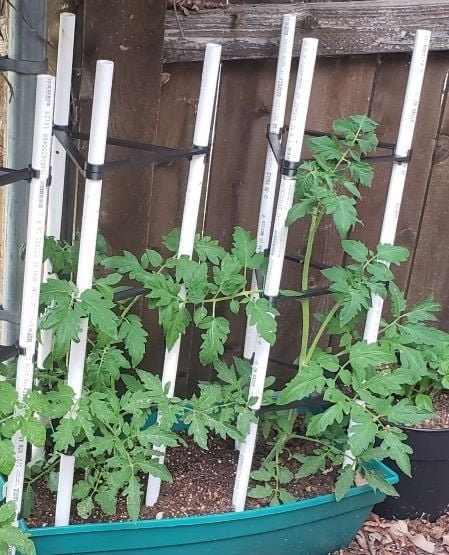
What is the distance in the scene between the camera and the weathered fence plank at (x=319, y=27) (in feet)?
7.22

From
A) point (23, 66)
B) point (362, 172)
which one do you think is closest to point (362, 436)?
point (362, 172)

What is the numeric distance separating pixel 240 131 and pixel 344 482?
3.30ft

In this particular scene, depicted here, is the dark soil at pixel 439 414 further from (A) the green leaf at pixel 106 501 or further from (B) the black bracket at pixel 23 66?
(B) the black bracket at pixel 23 66

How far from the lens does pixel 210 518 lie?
7.09 ft

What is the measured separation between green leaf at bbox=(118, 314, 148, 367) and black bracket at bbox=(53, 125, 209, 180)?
0.38 m

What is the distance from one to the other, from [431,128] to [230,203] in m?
0.64

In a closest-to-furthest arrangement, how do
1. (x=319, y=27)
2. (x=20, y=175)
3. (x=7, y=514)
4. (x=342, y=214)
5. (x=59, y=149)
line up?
(x=20, y=175)
(x=7, y=514)
(x=342, y=214)
(x=59, y=149)
(x=319, y=27)

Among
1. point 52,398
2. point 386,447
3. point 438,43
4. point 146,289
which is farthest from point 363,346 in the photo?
point 438,43

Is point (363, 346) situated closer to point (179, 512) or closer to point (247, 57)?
point (179, 512)

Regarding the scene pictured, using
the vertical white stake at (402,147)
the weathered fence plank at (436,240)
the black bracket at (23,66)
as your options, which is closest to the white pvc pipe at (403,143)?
the vertical white stake at (402,147)

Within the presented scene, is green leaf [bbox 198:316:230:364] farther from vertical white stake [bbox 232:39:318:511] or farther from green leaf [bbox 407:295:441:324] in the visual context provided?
green leaf [bbox 407:295:441:324]

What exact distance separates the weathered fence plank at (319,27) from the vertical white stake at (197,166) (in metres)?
0.29

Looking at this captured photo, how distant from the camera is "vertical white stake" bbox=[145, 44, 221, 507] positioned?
Result: 1868 mm

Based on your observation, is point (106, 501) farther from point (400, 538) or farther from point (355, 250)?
point (400, 538)
